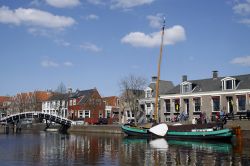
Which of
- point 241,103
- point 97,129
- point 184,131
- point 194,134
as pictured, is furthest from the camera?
point 97,129

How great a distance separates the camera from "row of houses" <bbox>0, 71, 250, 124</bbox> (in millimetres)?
59328

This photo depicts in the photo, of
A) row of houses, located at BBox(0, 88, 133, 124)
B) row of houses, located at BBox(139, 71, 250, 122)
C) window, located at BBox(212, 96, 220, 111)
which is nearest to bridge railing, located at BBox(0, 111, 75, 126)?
row of houses, located at BBox(0, 88, 133, 124)

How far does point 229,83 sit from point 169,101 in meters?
12.7

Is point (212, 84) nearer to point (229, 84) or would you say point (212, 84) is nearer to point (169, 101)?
point (229, 84)

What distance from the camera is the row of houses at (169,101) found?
195 ft

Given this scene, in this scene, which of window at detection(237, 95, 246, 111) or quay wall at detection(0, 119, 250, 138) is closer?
quay wall at detection(0, 119, 250, 138)

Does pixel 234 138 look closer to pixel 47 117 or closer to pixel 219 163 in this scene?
pixel 219 163

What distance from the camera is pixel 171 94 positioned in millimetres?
68625

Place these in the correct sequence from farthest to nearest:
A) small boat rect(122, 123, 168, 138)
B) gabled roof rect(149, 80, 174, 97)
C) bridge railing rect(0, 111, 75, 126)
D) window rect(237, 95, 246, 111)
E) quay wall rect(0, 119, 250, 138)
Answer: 1. bridge railing rect(0, 111, 75, 126)
2. gabled roof rect(149, 80, 174, 97)
3. window rect(237, 95, 246, 111)
4. small boat rect(122, 123, 168, 138)
5. quay wall rect(0, 119, 250, 138)

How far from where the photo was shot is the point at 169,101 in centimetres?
6912

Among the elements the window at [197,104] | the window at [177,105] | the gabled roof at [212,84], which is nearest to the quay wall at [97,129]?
the window at [177,105]

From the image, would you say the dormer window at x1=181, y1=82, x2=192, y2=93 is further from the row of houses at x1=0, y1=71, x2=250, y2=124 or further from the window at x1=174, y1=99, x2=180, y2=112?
the window at x1=174, y1=99, x2=180, y2=112

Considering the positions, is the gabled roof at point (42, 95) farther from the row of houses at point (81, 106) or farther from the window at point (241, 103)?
the window at point (241, 103)

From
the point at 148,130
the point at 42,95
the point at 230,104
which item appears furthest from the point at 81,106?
the point at 148,130
